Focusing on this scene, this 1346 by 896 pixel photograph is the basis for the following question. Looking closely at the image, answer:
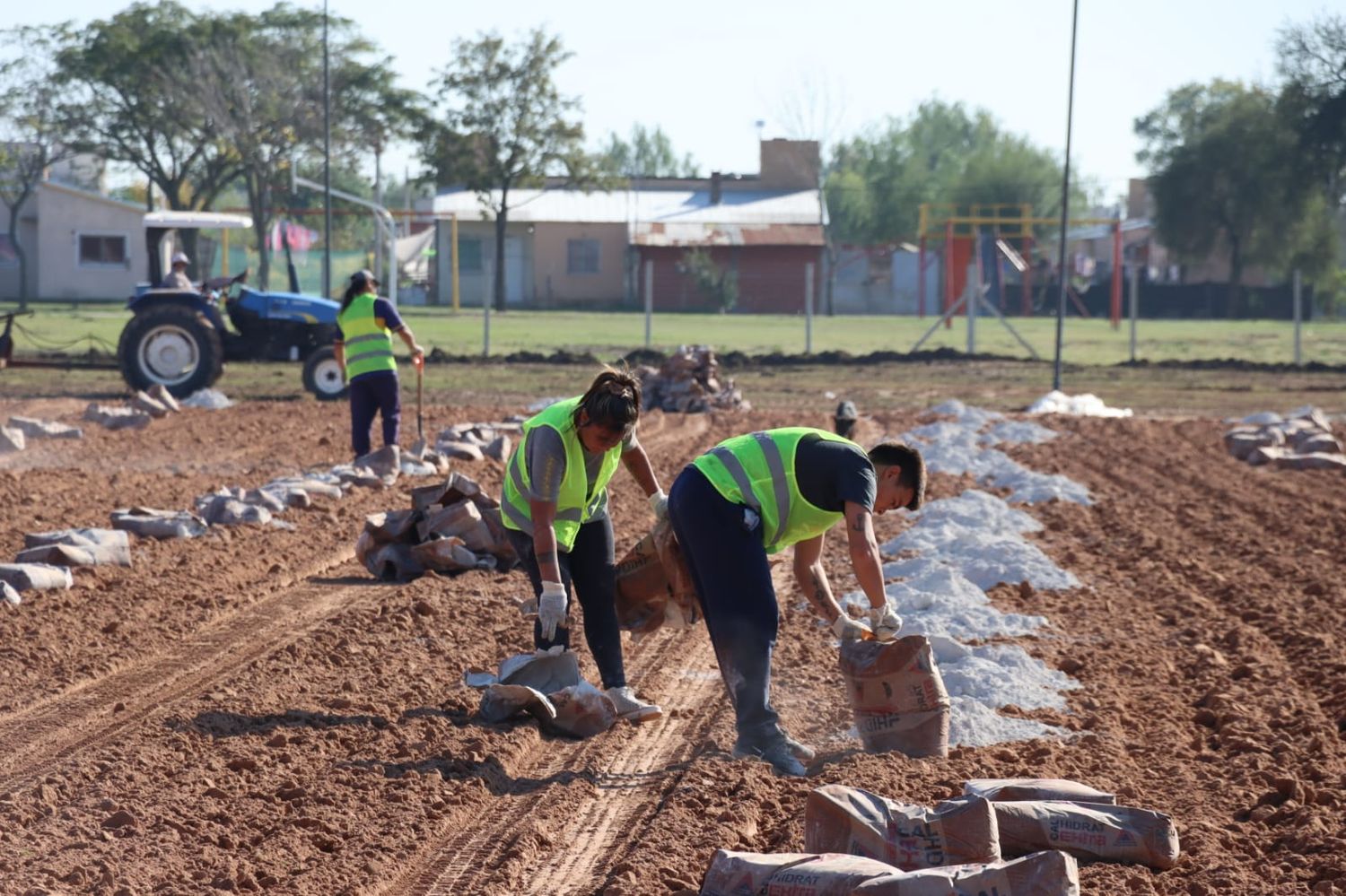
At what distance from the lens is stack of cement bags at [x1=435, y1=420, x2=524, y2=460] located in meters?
14.0

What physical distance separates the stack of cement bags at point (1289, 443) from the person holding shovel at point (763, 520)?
1063 cm

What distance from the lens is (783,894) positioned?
4137 millimetres

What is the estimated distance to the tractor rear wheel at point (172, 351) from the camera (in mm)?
18469

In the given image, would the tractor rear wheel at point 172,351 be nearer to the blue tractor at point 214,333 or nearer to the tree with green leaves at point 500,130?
the blue tractor at point 214,333

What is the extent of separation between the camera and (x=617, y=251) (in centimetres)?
5200

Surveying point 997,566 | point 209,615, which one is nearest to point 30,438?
point 209,615

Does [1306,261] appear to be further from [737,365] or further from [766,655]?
[766,655]

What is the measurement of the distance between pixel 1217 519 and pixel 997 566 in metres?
3.29

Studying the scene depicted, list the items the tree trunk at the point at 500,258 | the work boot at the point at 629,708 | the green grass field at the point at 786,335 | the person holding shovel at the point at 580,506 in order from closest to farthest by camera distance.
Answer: the person holding shovel at the point at 580,506
the work boot at the point at 629,708
the green grass field at the point at 786,335
the tree trunk at the point at 500,258

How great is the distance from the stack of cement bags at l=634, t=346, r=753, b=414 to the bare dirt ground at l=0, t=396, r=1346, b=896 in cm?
847

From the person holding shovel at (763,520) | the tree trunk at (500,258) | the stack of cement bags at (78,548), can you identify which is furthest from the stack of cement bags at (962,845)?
the tree trunk at (500,258)

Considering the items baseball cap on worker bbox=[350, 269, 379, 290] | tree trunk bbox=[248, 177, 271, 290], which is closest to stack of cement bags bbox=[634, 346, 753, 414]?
baseball cap on worker bbox=[350, 269, 379, 290]

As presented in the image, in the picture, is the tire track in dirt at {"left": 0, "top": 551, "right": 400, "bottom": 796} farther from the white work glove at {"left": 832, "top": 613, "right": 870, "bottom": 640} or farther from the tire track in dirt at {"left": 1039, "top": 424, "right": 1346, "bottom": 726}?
the tire track in dirt at {"left": 1039, "top": 424, "right": 1346, "bottom": 726}

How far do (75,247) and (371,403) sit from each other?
38211mm
